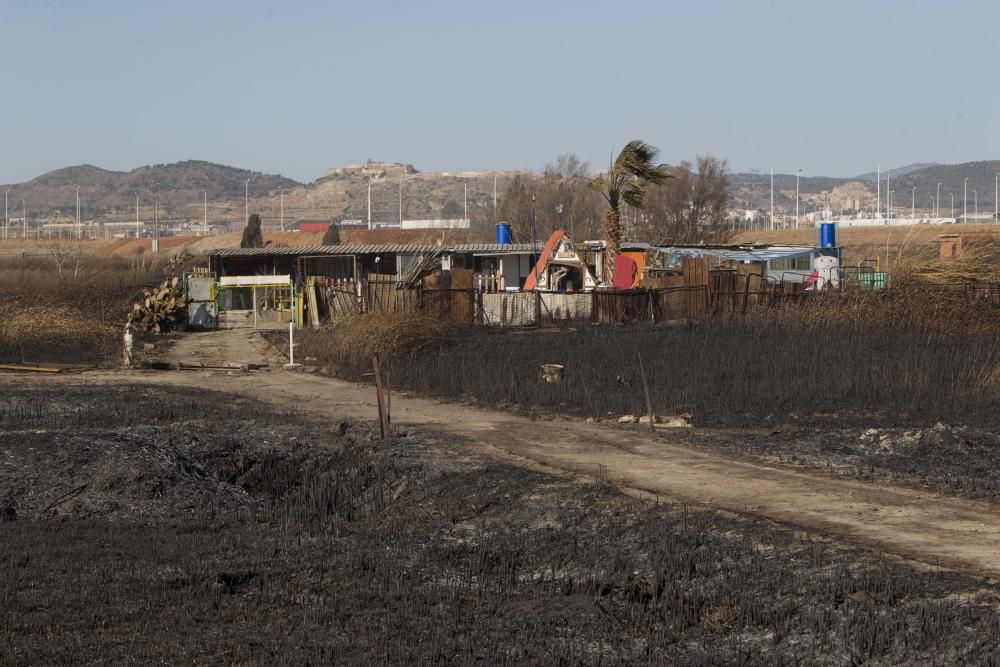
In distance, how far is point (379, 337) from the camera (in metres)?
25.5

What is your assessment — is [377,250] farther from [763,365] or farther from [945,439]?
[945,439]


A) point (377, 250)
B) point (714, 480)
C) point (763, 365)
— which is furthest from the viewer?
point (377, 250)

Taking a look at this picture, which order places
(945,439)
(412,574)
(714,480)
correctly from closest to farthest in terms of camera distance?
(412,574)
(714,480)
(945,439)

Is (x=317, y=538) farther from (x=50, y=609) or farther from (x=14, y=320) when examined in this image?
(x=14, y=320)

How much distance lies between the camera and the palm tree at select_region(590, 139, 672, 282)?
115 feet

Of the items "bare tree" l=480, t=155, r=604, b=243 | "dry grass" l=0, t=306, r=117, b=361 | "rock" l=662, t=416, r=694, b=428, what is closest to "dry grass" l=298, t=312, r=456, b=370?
"dry grass" l=0, t=306, r=117, b=361

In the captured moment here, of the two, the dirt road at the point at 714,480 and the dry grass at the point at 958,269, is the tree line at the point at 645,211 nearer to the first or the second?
the dry grass at the point at 958,269

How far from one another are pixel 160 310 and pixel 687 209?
132ft

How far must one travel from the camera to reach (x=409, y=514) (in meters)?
12.1

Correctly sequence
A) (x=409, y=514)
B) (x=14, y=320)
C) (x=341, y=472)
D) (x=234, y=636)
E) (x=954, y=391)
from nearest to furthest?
(x=234, y=636) < (x=409, y=514) < (x=341, y=472) < (x=954, y=391) < (x=14, y=320)

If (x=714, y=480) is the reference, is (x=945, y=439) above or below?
above

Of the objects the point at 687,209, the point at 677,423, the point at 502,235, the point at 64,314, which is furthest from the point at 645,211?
the point at 677,423

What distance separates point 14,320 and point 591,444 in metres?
20.2

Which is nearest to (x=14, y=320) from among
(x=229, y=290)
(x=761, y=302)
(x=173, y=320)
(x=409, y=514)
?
(x=173, y=320)
